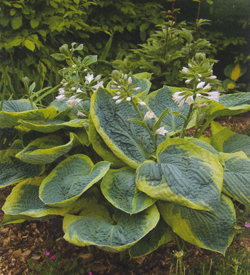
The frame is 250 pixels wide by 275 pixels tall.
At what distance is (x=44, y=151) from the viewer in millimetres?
1206

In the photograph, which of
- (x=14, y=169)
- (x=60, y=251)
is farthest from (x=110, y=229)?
(x=14, y=169)

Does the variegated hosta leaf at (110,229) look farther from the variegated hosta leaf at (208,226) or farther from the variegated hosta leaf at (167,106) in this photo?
the variegated hosta leaf at (167,106)

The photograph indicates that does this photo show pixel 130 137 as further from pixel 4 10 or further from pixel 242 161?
pixel 4 10

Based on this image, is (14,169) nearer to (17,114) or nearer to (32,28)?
(17,114)

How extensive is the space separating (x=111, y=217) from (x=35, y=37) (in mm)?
1865

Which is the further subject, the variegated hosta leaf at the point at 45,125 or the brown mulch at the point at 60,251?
the brown mulch at the point at 60,251

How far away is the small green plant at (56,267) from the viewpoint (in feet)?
4.34

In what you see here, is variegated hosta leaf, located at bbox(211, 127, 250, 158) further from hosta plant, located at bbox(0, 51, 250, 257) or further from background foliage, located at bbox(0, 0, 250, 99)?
background foliage, located at bbox(0, 0, 250, 99)

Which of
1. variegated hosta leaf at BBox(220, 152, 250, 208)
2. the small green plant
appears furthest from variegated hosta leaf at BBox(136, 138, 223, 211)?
the small green plant

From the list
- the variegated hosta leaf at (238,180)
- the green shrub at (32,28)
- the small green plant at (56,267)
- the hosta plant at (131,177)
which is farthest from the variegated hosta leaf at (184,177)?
the green shrub at (32,28)

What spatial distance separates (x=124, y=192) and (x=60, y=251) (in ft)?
1.95

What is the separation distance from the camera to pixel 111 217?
1.29 metres

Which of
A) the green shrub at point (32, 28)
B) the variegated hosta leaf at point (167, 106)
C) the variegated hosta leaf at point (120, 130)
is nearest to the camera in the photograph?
the variegated hosta leaf at point (120, 130)

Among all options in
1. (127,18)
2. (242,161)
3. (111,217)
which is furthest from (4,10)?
(242,161)
